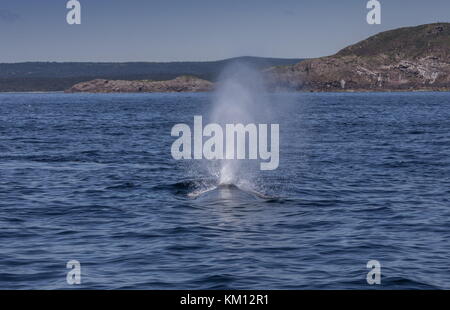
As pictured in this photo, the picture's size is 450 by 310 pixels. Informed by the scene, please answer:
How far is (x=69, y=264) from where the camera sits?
18.7 m

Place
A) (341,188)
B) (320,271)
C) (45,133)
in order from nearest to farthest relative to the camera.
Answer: (320,271), (341,188), (45,133)

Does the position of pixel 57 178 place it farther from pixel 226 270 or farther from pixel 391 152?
pixel 391 152

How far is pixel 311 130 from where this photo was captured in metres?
79.1

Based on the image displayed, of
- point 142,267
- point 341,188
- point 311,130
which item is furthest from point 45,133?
point 142,267

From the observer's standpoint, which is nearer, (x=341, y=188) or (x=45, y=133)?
(x=341, y=188)

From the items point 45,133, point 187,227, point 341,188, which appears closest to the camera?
point 187,227

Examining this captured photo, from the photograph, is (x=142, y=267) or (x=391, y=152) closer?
(x=142, y=267)

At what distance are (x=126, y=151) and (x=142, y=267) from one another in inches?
1419
